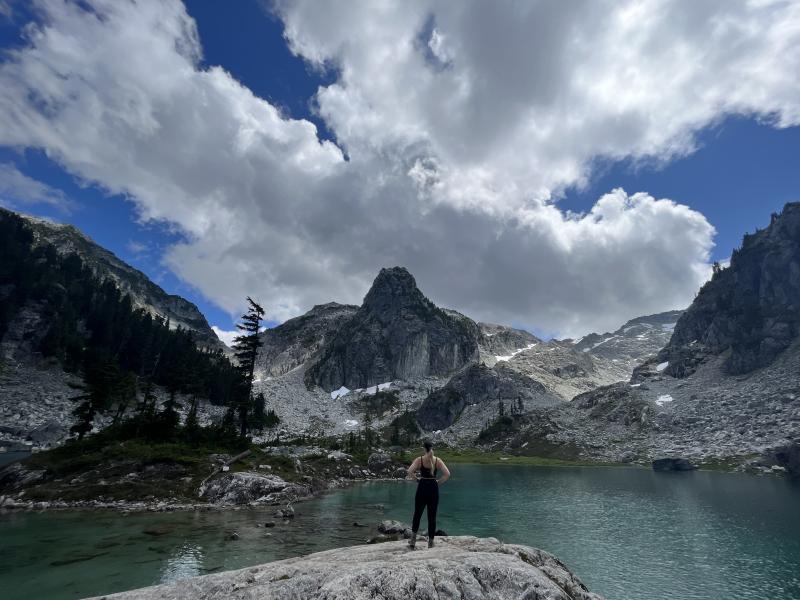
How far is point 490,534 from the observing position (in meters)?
40.5

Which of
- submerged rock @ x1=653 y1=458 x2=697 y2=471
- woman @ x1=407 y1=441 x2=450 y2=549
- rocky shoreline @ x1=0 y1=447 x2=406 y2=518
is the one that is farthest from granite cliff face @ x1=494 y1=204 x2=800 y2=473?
woman @ x1=407 y1=441 x2=450 y2=549

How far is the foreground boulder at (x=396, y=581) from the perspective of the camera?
1155 centimetres

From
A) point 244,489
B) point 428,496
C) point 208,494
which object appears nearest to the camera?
point 428,496

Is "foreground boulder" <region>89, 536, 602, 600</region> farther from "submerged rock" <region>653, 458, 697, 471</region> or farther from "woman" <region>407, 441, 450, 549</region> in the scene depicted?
"submerged rock" <region>653, 458, 697, 471</region>

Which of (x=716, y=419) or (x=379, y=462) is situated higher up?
(x=716, y=419)

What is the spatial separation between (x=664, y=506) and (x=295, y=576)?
6382 centimetres

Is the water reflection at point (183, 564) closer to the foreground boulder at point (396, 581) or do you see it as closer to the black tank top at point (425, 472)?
the foreground boulder at point (396, 581)

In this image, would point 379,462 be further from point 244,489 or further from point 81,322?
point 81,322

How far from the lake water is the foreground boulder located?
12.4 metres

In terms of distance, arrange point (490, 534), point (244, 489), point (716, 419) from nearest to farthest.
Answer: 1. point (490, 534)
2. point (244, 489)
3. point (716, 419)

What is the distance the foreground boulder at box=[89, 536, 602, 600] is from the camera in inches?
455

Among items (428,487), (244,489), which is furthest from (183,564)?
(244,489)

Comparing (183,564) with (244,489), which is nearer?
(183,564)

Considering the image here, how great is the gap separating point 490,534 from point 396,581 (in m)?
33.5
